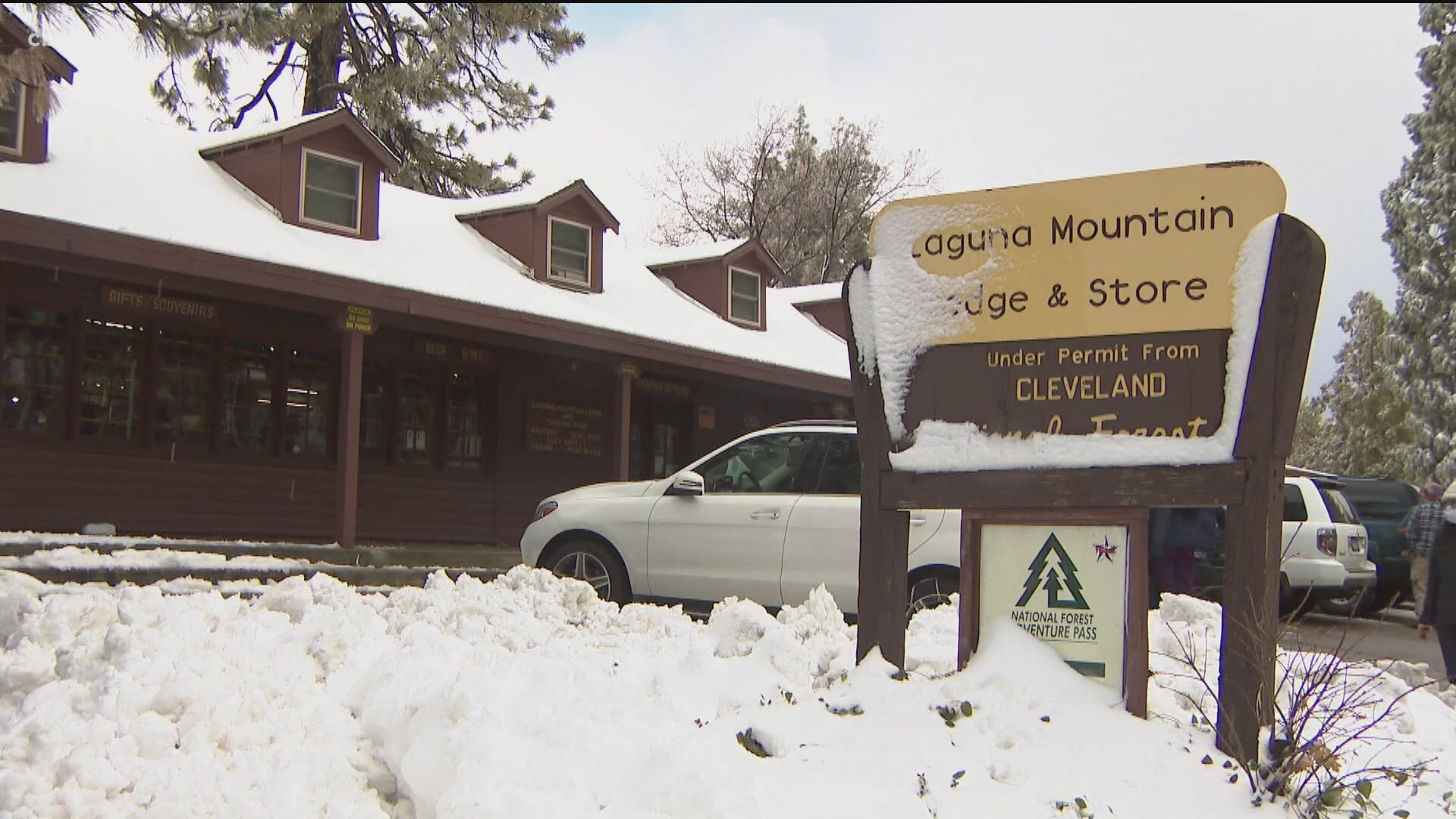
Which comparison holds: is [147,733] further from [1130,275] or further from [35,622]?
[1130,275]

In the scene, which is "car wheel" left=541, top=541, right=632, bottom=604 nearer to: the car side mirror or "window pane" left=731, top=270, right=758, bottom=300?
the car side mirror

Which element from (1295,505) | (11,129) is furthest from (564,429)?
(1295,505)

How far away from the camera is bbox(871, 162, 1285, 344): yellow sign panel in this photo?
16.8 feet

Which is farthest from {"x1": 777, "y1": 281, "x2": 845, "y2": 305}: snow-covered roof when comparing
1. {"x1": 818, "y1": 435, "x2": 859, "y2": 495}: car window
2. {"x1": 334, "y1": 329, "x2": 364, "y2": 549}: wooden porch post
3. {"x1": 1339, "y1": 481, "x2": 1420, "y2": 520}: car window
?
{"x1": 818, "y1": 435, "x2": 859, "y2": 495}: car window

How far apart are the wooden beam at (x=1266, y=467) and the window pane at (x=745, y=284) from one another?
16.6 meters

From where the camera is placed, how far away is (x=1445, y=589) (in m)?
7.72

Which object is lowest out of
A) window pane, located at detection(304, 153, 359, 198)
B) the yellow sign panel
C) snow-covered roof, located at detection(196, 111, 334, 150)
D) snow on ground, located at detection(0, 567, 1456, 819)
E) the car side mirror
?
snow on ground, located at detection(0, 567, 1456, 819)

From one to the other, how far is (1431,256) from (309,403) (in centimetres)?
2204

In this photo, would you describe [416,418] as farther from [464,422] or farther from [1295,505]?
[1295,505]

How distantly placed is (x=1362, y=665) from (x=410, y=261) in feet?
37.5

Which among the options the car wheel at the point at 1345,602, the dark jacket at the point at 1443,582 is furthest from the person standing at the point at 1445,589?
the car wheel at the point at 1345,602

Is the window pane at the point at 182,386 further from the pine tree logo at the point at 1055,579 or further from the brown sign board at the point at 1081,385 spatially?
the pine tree logo at the point at 1055,579

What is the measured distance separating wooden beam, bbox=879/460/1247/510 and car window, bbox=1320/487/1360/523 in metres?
10.3

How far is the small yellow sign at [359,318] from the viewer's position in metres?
13.3
